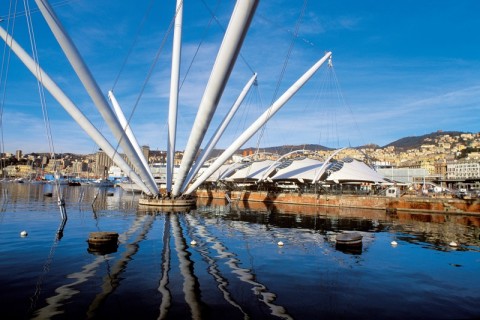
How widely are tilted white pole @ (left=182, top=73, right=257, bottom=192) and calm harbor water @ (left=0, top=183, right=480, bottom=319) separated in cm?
1914

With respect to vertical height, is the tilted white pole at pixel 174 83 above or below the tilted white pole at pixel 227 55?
above

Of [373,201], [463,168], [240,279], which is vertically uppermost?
[463,168]

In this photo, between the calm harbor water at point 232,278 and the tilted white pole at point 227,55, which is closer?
the calm harbor water at point 232,278

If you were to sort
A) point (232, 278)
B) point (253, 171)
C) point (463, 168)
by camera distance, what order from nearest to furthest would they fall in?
point (232, 278) < point (253, 171) < point (463, 168)

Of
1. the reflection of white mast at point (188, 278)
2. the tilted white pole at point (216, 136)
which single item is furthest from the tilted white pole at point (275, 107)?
the reflection of white mast at point (188, 278)

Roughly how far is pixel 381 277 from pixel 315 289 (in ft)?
10.4

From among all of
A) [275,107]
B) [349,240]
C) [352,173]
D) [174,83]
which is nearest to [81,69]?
[174,83]

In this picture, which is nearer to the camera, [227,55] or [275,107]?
[227,55]

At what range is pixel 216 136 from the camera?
39.7 meters

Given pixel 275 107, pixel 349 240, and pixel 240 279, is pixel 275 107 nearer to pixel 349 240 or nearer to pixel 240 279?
pixel 349 240

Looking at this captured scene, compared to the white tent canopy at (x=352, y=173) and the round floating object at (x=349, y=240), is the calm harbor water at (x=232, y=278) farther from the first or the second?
the white tent canopy at (x=352, y=173)

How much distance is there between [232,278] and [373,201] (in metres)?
37.6

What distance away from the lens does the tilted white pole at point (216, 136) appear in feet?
126

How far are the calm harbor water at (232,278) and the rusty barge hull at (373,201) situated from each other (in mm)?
21211
